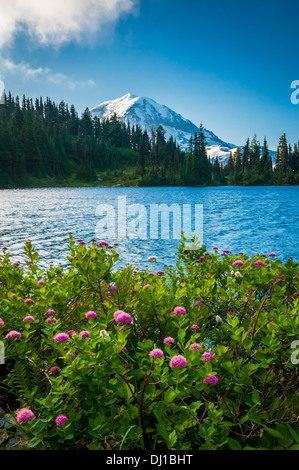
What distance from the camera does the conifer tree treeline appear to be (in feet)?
318

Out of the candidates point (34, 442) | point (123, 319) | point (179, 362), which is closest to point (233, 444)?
point (179, 362)

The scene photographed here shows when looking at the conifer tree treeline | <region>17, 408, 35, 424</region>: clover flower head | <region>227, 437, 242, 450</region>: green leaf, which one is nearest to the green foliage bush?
<region>227, 437, 242, 450</region>: green leaf

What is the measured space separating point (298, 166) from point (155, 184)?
234ft

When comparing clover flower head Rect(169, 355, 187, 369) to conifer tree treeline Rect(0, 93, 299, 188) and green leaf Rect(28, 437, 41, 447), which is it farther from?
conifer tree treeline Rect(0, 93, 299, 188)

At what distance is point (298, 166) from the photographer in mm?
131375

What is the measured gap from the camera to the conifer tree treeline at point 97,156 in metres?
97.0

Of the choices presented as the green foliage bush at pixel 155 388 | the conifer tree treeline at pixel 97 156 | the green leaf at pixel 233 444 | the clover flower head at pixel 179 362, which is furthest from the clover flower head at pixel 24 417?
the conifer tree treeline at pixel 97 156

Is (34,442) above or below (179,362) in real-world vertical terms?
below

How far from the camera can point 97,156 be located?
454ft

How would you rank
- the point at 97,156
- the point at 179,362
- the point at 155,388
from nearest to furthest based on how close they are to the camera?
the point at 179,362
the point at 155,388
the point at 97,156

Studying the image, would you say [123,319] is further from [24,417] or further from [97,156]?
[97,156]

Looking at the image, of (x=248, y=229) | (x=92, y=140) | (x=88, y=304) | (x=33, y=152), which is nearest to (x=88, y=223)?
(x=248, y=229)

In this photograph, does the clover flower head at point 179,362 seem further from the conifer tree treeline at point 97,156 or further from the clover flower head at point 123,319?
the conifer tree treeline at point 97,156
